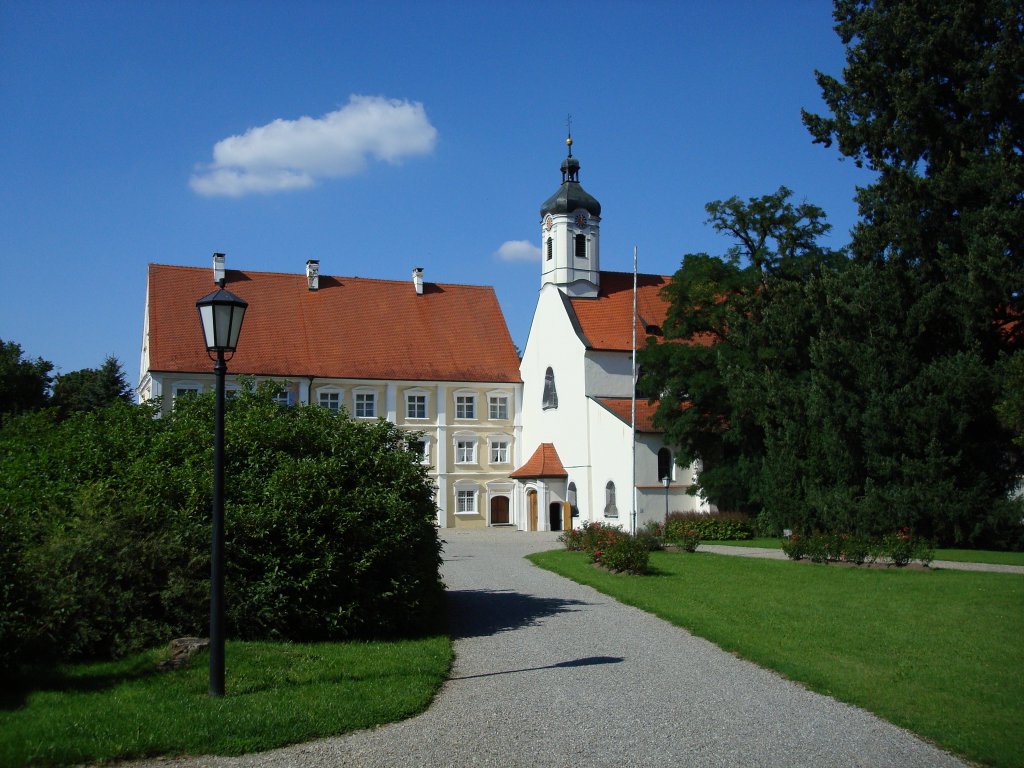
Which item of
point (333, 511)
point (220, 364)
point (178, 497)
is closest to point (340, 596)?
point (333, 511)

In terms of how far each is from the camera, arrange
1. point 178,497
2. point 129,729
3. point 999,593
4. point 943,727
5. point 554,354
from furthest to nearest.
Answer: point 554,354 → point 999,593 → point 178,497 → point 943,727 → point 129,729

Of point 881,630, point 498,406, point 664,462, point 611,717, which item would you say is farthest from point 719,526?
point 611,717

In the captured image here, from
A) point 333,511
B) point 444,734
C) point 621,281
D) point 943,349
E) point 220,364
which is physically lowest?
point 444,734

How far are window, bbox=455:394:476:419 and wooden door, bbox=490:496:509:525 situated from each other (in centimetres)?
449

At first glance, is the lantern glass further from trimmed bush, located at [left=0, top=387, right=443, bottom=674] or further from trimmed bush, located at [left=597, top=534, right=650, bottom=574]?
trimmed bush, located at [left=597, top=534, right=650, bottom=574]

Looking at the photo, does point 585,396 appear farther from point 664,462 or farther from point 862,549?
point 862,549

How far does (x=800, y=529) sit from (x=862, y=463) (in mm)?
3022

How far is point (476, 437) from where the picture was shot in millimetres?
48906

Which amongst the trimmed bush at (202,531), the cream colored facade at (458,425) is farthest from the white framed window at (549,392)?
the trimmed bush at (202,531)

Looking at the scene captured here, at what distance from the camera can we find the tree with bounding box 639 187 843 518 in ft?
111

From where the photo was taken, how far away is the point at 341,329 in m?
48.7

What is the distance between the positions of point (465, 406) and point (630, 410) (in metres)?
10.7

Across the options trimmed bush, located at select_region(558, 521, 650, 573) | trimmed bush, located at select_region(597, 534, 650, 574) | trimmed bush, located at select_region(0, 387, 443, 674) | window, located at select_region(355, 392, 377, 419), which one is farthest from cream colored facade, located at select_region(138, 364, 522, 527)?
trimmed bush, located at select_region(0, 387, 443, 674)

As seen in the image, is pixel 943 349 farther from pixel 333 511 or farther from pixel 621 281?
pixel 333 511
